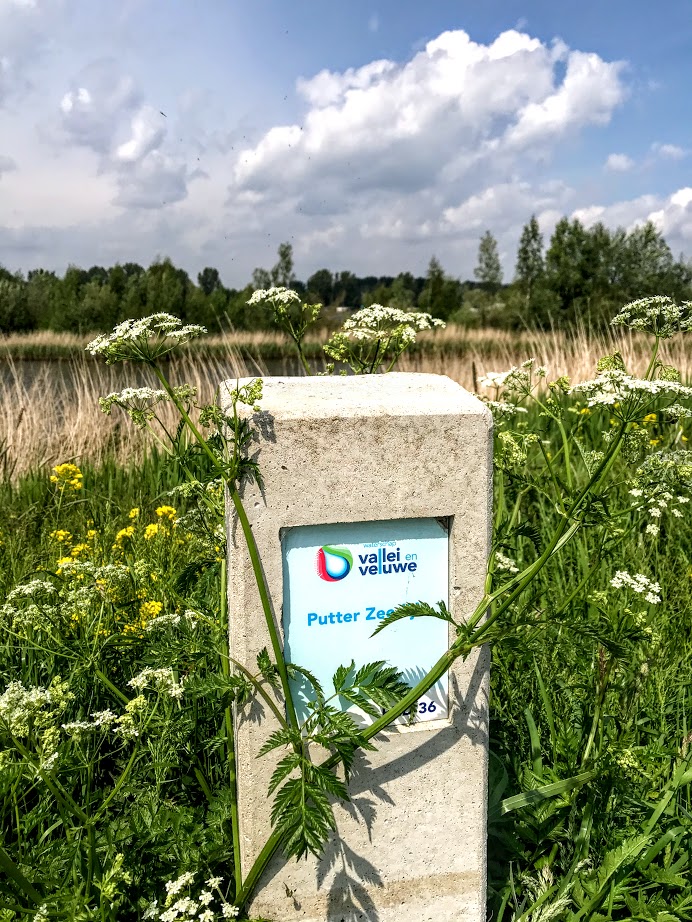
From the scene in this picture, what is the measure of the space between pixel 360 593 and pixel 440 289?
4764 cm

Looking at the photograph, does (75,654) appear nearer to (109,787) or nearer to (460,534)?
(109,787)

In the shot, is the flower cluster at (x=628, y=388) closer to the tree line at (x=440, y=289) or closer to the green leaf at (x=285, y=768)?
the green leaf at (x=285, y=768)

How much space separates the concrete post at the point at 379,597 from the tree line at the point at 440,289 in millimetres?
35956

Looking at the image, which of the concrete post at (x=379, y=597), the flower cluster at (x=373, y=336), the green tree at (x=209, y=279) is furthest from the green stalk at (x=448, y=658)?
the green tree at (x=209, y=279)

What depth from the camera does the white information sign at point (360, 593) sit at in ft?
5.70

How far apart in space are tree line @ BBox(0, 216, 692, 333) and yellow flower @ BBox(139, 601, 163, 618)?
34.9 m

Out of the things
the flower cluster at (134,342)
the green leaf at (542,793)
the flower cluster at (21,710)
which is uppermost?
the flower cluster at (134,342)

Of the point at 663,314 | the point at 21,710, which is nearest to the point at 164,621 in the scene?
the point at 21,710

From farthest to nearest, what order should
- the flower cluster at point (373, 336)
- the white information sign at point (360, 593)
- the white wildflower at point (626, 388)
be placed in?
the flower cluster at point (373, 336) < the white wildflower at point (626, 388) < the white information sign at point (360, 593)

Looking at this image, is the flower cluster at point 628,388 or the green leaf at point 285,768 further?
the flower cluster at point 628,388

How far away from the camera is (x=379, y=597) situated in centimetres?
178

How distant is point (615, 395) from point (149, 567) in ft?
5.49

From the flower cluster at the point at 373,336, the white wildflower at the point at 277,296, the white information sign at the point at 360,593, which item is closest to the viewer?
the white information sign at the point at 360,593

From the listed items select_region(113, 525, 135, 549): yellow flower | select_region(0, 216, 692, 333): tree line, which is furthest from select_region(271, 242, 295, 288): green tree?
select_region(113, 525, 135, 549): yellow flower
